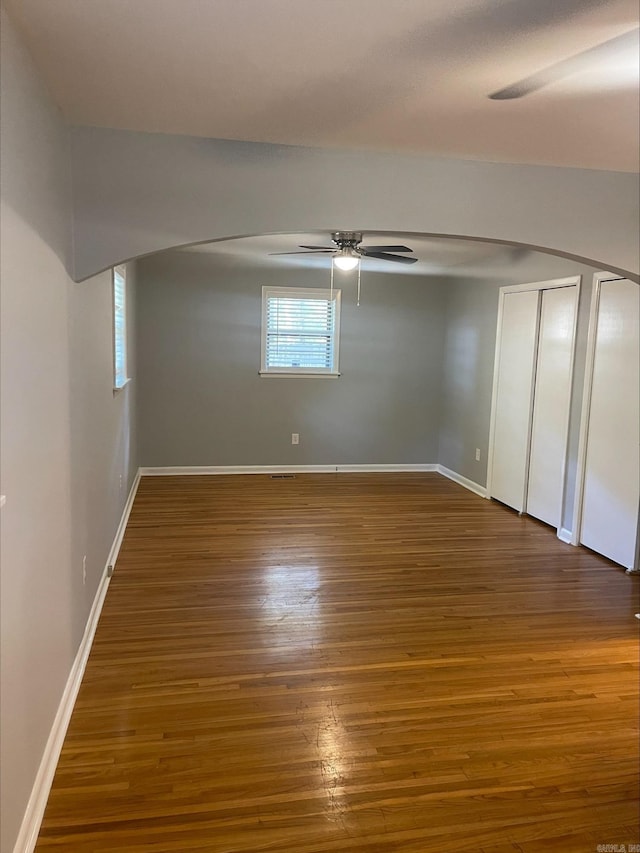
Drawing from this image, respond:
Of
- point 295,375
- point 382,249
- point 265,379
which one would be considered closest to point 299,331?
point 295,375

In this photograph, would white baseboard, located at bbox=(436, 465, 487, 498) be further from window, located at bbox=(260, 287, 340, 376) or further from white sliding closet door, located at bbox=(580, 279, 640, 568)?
window, located at bbox=(260, 287, 340, 376)

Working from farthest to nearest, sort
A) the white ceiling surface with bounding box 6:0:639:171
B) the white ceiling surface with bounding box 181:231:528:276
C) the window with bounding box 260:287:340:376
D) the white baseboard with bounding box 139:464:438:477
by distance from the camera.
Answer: the window with bounding box 260:287:340:376 < the white baseboard with bounding box 139:464:438:477 < the white ceiling surface with bounding box 181:231:528:276 < the white ceiling surface with bounding box 6:0:639:171

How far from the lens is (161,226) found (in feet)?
8.23

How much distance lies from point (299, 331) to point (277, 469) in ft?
5.23

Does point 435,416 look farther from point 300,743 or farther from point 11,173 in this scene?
point 11,173

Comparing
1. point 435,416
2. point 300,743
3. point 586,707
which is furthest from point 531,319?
point 300,743

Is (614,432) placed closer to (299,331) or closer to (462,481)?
(462,481)

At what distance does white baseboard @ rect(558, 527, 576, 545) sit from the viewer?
4609mm

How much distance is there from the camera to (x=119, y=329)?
439 centimetres

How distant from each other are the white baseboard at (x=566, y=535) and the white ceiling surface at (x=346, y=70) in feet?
9.67

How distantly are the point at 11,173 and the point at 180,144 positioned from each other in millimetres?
1109

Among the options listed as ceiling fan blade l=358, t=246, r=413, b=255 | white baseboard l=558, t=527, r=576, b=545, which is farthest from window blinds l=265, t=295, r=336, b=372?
white baseboard l=558, t=527, r=576, b=545

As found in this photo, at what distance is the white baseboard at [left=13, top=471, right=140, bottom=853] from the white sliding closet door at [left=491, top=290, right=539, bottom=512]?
3.68m

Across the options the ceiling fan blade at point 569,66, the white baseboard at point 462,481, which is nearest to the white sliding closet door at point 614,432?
the white baseboard at point 462,481
